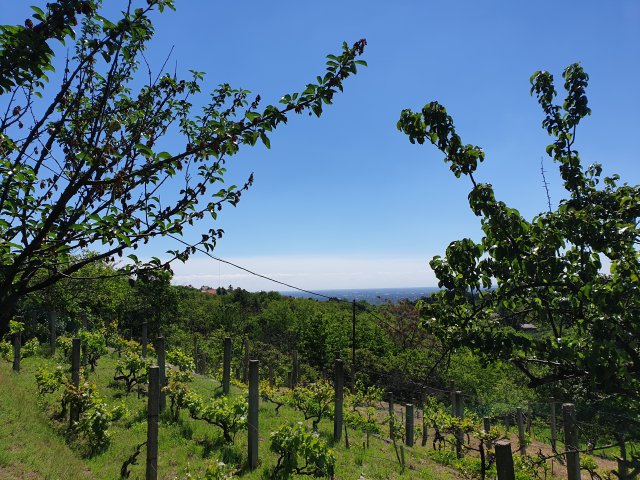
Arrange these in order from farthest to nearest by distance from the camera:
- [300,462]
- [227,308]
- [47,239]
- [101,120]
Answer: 1. [227,308]
2. [300,462]
3. [101,120]
4. [47,239]

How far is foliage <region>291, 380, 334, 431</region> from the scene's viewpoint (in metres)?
14.1

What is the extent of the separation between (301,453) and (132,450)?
3.89 meters

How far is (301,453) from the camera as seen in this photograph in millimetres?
7715

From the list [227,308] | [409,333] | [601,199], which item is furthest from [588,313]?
[227,308]

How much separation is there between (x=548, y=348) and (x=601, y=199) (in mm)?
1499

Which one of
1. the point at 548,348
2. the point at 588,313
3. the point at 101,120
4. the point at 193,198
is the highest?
the point at 101,120

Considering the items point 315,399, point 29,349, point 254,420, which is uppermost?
point 254,420

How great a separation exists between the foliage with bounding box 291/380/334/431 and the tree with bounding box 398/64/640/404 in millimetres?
11039

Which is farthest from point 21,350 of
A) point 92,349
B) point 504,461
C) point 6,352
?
point 504,461

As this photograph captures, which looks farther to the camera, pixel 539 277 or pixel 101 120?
pixel 539 277

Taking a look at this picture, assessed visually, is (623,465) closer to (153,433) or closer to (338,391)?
(153,433)

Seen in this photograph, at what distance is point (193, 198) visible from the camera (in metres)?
2.93

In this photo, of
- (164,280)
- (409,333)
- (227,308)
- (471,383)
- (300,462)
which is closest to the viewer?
(164,280)

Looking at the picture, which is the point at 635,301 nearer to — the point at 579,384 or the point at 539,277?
the point at 539,277
